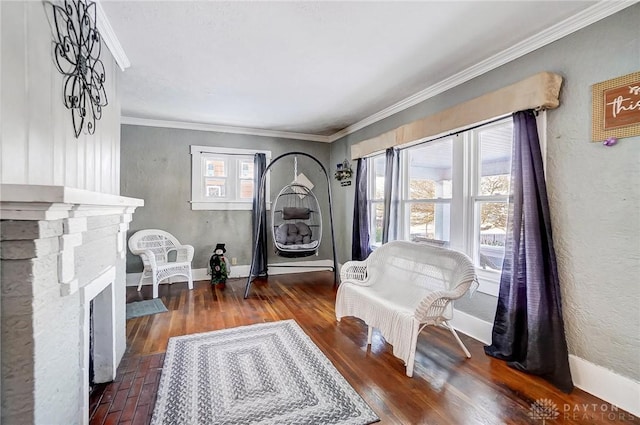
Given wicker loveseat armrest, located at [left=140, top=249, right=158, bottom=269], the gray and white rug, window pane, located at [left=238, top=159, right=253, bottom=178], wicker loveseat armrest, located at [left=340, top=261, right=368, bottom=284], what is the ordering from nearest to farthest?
the gray and white rug
wicker loveseat armrest, located at [left=340, top=261, right=368, bottom=284]
wicker loveseat armrest, located at [left=140, top=249, right=158, bottom=269]
window pane, located at [left=238, top=159, right=253, bottom=178]

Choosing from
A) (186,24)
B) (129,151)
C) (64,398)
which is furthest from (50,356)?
(129,151)

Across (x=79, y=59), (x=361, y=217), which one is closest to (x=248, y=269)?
(x=361, y=217)

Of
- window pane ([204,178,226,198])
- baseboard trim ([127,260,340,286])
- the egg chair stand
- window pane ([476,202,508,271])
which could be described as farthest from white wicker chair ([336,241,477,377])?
window pane ([204,178,226,198])

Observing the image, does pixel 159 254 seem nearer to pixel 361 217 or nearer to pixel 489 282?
pixel 361 217

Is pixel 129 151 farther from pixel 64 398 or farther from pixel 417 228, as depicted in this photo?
pixel 417 228

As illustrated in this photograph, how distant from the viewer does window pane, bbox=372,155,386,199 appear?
4305 mm

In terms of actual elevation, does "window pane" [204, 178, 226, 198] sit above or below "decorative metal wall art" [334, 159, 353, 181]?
below

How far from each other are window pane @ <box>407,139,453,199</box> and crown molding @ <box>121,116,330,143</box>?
2290mm

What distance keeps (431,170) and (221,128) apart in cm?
334

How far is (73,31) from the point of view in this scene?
153 cm

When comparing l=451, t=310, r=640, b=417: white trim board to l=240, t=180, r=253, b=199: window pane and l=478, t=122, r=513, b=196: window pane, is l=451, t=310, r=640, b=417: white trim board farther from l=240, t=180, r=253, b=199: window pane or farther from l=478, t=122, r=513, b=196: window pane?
l=240, t=180, r=253, b=199: window pane

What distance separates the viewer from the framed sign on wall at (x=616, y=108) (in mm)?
1727

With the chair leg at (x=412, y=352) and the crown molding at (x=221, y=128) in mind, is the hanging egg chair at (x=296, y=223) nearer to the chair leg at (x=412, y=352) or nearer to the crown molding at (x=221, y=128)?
the crown molding at (x=221, y=128)

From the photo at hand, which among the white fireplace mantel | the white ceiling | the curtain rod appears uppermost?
the white ceiling
